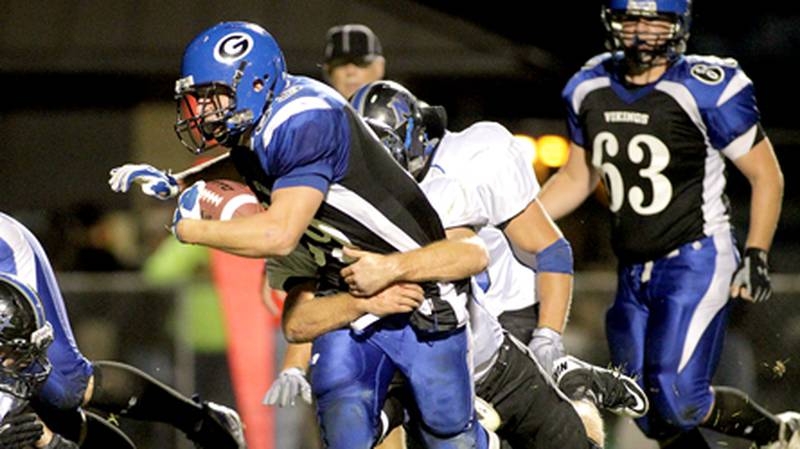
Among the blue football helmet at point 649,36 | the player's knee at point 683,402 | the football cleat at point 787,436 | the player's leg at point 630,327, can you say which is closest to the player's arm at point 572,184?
the player's leg at point 630,327

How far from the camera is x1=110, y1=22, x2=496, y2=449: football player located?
448 centimetres

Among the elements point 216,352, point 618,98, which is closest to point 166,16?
point 216,352

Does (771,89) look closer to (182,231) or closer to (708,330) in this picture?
(708,330)

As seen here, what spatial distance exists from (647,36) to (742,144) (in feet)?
1.70

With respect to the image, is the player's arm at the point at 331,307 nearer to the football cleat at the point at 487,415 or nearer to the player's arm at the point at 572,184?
the football cleat at the point at 487,415

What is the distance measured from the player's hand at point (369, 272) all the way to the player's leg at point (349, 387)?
266 millimetres

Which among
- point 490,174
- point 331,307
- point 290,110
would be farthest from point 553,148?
point 290,110

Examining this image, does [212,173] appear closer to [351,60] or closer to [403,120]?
[403,120]

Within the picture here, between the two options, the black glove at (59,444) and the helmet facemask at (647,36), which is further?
the helmet facemask at (647,36)

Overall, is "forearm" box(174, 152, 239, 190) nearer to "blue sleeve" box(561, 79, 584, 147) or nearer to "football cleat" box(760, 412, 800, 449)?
"blue sleeve" box(561, 79, 584, 147)

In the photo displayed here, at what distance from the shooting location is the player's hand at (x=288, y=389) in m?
5.72

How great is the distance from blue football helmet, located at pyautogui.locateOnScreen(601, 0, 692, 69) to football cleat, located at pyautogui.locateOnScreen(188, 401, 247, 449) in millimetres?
1964

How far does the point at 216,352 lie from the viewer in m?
8.05

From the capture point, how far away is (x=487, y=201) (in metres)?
5.41
